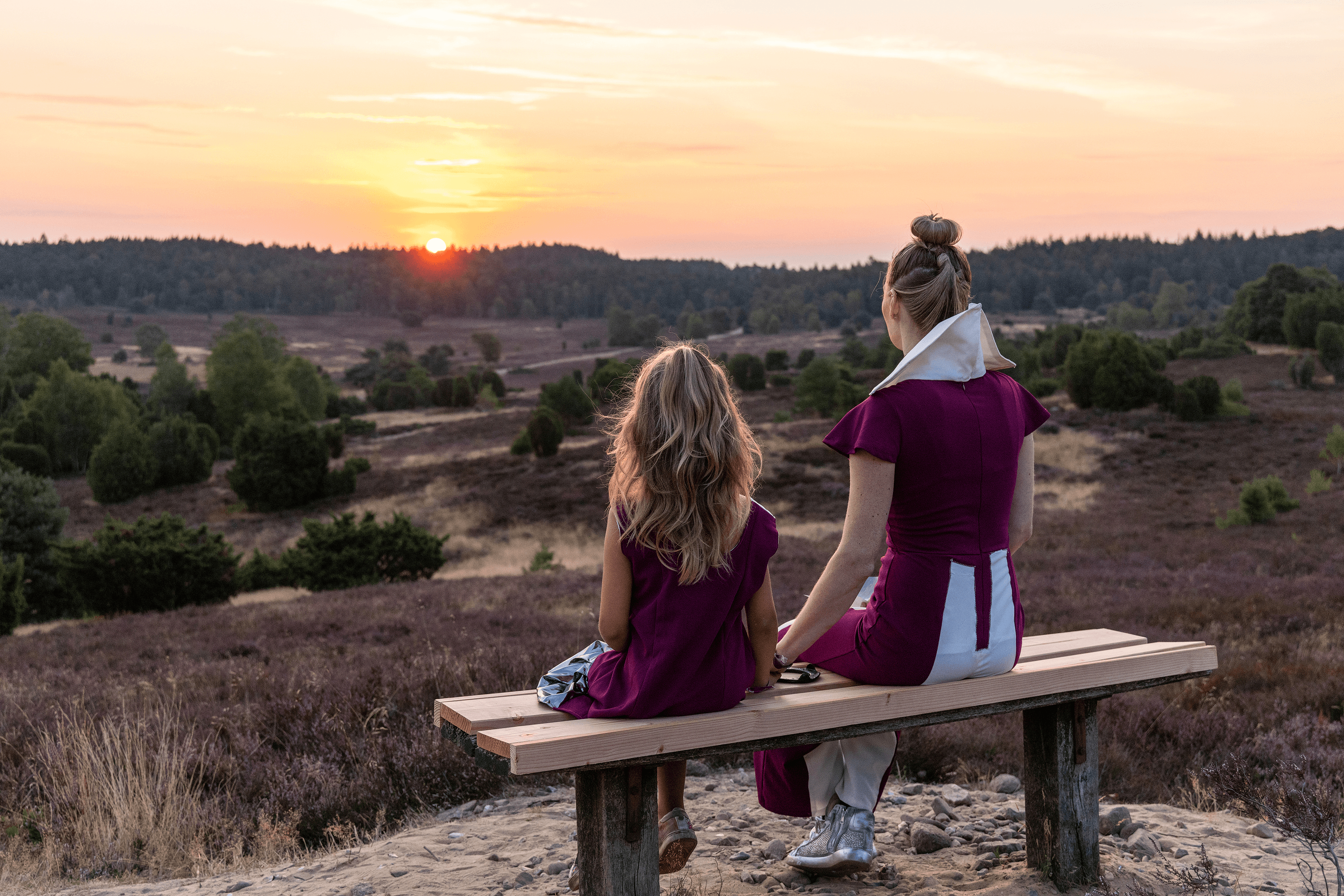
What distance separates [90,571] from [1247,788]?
18.2 m

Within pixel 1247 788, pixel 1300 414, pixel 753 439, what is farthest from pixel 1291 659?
pixel 1300 414

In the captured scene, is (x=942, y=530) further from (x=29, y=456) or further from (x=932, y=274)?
(x=29, y=456)

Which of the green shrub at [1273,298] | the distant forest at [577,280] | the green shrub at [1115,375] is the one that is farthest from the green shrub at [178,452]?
the distant forest at [577,280]

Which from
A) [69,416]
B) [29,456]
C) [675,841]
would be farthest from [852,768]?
[69,416]

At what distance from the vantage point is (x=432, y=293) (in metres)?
176

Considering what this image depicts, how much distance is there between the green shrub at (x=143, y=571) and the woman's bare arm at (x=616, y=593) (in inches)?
643

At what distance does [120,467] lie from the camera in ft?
134

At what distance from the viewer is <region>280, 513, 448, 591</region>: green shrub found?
1814 centimetres

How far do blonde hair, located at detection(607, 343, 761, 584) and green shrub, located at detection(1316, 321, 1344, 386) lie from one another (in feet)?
189

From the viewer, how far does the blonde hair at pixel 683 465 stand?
2531 millimetres

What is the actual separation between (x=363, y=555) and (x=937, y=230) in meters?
17.1

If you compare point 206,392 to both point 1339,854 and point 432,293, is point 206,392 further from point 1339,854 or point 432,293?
point 432,293

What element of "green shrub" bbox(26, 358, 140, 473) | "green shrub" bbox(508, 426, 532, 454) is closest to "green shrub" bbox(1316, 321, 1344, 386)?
"green shrub" bbox(508, 426, 532, 454)

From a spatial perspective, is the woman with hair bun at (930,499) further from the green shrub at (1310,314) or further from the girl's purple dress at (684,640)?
the green shrub at (1310,314)
